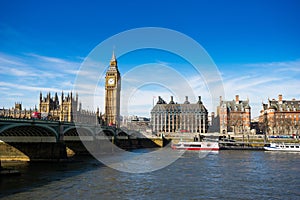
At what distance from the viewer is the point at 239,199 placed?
898 inches

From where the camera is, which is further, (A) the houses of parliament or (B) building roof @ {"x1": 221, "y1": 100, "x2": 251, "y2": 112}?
(B) building roof @ {"x1": 221, "y1": 100, "x2": 251, "y2": 112}

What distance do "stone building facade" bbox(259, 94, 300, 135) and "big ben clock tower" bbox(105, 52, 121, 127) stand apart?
56.4m

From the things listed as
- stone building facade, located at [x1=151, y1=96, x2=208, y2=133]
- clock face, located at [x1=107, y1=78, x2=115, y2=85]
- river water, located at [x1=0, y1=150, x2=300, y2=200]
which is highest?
clock face, located at [x1=107, y1=78, x2=115, y2=85]

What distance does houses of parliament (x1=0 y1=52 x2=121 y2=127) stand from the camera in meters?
97.8

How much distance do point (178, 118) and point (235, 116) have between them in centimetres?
2268

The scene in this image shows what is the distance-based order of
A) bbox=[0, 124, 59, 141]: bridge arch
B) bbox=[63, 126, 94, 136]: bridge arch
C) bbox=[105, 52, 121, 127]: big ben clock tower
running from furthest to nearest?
1. bbox=[105, 52, 121, 127]: big ben clock tower
2. bbox=[63, 126, 94, 136]: bridge arch
3. bbox=[0, 124, 59, 141]: bridge arch

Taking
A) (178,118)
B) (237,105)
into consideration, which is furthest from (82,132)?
(237,105)

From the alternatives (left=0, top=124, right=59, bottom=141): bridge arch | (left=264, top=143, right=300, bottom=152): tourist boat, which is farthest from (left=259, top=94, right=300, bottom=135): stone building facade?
(left=0, top=124, right=59, bottom=141): bridge arch

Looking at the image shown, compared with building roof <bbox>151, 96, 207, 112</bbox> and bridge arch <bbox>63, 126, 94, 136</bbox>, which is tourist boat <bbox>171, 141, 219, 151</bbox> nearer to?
bridge arch <bbox>63, 126, 94, 136</bbox>

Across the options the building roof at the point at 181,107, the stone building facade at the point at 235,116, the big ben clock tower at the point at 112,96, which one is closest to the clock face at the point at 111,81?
the big ben clock tower at the point at 112,96

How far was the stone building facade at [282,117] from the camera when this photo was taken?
105 metres

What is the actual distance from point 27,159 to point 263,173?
32622mm

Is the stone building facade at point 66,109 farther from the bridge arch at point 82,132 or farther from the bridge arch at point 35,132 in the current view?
the bridge arch at point 35,132

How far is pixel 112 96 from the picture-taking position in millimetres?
130250
